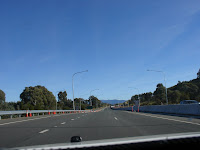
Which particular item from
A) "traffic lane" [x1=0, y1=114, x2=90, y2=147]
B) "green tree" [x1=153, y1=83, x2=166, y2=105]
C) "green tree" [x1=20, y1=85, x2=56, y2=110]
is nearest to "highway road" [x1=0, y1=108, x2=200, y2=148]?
"traffic lane" [x1=0, y1=114, x2=90, y2=147]

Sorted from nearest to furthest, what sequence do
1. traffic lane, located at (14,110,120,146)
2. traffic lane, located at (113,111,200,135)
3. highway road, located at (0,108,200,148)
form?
traffic lane, located at (14,110,120,146) < highway road, located at (0,108,200,148) < traffic lane, located at (113,111,200,135)

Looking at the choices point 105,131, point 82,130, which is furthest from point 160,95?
point 105,131

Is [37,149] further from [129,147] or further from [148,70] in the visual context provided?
[148,70]

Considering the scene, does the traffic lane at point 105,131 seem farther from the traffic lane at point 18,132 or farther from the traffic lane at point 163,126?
the traffic lane at point 18,132

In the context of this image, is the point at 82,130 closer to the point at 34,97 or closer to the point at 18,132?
the point at 18,132

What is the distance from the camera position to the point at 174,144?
9.14ft

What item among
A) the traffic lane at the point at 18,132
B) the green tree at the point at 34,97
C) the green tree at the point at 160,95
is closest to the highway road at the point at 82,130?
the traffic lane at the point at 18,132

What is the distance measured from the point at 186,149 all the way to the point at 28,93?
91.8 meters

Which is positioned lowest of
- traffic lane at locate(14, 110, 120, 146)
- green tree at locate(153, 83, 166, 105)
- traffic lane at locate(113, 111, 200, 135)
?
traffic lane at locate(113, 111, 200, 135)

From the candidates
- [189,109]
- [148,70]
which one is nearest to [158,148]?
[189,109]

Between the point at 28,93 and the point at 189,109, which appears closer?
the point at 189,109

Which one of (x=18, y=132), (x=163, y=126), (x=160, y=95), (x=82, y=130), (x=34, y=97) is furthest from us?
(x=160, y=95)

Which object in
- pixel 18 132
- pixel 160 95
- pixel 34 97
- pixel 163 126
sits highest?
pixel 34 97

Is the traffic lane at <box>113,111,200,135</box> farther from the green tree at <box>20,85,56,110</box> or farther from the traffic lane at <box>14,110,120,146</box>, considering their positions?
the green tree at <box>20,85,56,110</box>
